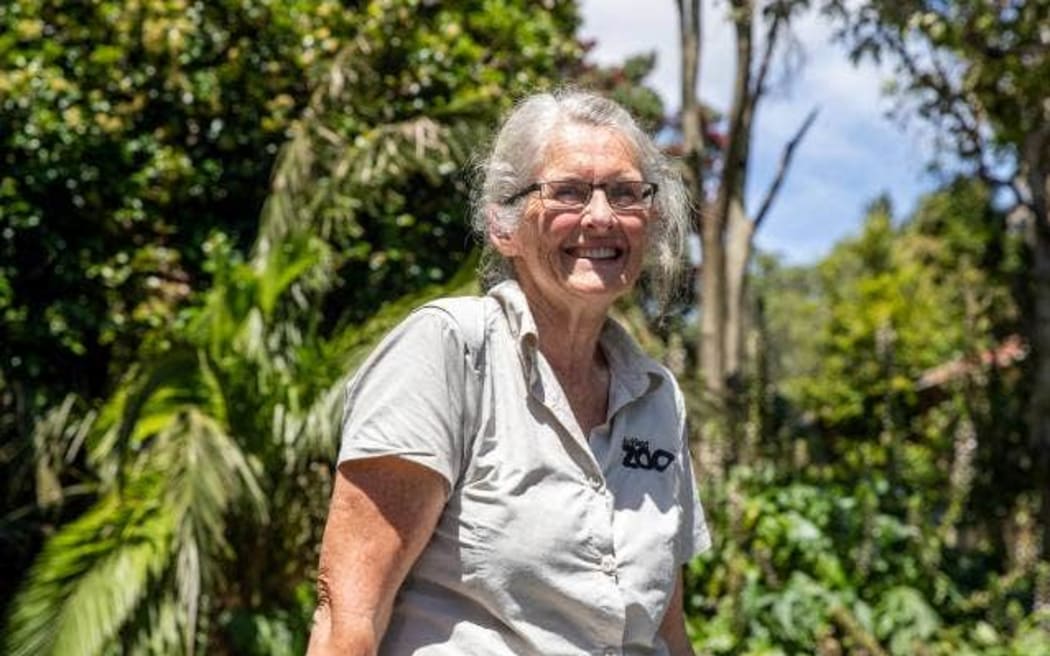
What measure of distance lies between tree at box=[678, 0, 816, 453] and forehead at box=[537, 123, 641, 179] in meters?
5.24

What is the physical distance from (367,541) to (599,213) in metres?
0.56

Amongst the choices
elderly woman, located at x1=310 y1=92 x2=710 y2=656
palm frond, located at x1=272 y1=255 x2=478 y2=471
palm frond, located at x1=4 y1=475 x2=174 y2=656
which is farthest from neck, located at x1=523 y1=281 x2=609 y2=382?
palm frond, located at x1=272 y1=255 x2=478 y2=471

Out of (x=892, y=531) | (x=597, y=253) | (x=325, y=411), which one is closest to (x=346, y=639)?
(x=597, y=253)

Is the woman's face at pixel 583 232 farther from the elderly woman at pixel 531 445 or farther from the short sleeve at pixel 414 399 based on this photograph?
the short sleeve at pixel 414 399

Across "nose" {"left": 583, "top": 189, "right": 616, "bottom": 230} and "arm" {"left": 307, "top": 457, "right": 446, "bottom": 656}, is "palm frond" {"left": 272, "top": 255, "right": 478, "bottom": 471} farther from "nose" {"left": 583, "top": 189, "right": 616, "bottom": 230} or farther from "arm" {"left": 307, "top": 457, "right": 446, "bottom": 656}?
"arm" {"left": 307, "top": 457, "right": 446, "bottom": 656}

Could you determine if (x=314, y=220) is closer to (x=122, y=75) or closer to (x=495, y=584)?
(x=122, y=75)

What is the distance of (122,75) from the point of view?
7004mm

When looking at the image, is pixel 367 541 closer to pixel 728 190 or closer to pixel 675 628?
pixel 675 628

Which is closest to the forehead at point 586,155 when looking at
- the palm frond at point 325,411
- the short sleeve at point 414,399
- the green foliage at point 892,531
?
the short sleeve at point 414,399

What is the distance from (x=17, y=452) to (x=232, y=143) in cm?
195

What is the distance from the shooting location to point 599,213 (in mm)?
1937

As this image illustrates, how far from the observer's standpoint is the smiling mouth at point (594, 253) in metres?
1.94

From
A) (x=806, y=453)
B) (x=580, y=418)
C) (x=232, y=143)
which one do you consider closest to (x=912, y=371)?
(x=806, y=453)

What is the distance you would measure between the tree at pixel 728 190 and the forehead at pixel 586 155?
17.2ft
